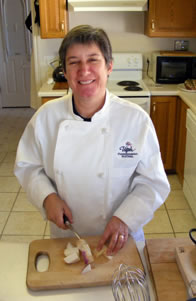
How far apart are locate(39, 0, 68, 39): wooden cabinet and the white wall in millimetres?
376

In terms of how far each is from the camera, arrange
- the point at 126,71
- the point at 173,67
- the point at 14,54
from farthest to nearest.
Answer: the point at 14,54 → the point at 126,71 → the point at 173,67

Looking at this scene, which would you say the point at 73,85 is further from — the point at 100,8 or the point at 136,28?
the point at 136,28

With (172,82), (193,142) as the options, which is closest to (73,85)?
(193,142)

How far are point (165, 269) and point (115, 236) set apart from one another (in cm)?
18

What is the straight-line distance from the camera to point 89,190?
1.21m

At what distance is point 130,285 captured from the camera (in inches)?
32.2

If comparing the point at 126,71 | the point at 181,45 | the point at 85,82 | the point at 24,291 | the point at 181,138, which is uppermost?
the point at 85,82

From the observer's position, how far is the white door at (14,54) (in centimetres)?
531

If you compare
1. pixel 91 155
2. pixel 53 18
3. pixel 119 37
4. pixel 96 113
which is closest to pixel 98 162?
pixel 91 155

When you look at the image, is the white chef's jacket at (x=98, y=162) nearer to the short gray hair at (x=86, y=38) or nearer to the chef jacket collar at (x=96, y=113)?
the chef jacket collar at (x=96, y=113)

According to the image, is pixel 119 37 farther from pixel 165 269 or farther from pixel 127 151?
pixel 165 269

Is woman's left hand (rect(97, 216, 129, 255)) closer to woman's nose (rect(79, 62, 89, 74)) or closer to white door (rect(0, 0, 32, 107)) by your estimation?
woman's nose (rect(79, 62, 89, 74))

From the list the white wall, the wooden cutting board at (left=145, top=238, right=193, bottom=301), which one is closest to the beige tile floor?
the white wall

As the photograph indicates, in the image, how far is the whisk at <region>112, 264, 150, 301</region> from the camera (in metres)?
0.76
